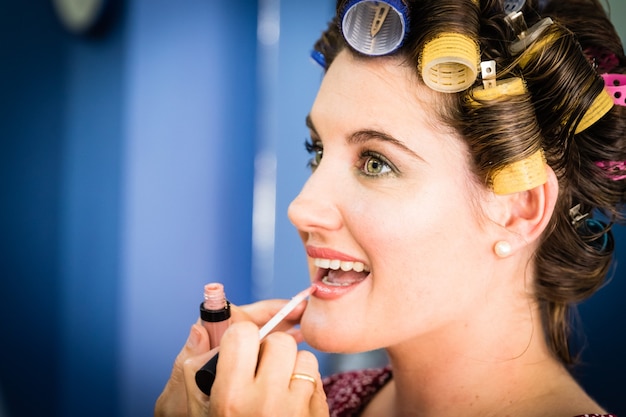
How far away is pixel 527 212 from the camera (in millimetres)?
1066

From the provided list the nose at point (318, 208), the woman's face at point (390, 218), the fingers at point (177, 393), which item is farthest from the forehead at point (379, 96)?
the fingers at point (177, 393)

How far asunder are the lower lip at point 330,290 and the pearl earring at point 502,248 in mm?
225

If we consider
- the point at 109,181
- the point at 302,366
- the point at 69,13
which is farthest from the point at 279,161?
the point at 302,366

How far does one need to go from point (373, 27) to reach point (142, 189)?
691mm

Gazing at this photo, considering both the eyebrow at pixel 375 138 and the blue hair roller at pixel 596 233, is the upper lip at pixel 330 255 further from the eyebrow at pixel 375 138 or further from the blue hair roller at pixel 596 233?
the blue hair roller at pixel 596 233

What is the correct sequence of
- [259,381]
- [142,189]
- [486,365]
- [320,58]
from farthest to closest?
[142,189]
[320,58]
[486,365]
[259,381]

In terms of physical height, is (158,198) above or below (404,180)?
below

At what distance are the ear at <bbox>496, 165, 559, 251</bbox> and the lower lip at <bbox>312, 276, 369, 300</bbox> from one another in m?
0.26

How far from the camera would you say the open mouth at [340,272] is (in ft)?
3.54

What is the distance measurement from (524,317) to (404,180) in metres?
0.35

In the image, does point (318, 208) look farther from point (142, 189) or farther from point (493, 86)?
point (142, 189)

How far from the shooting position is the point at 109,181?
4.69 feet

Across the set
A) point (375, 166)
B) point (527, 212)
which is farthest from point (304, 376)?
point (527, 212)

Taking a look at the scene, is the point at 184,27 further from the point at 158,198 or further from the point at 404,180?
the point at 404,180
